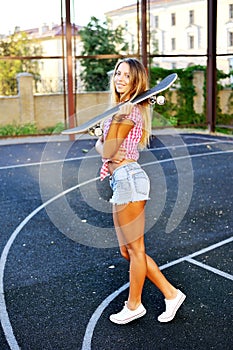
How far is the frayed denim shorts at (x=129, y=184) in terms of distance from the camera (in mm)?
4113

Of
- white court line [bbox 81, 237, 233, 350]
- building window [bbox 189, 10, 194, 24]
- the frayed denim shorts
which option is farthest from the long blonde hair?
building window [bbox 189, 10, 194, 24]

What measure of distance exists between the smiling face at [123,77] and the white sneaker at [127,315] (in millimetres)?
1777

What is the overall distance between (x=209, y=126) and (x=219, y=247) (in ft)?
39.1

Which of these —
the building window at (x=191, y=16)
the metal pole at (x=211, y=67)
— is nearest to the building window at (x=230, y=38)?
the metal pole at (x=211, y=67)

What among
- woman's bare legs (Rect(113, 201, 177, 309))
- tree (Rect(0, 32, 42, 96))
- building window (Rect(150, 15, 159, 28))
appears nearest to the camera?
woman's bare legs (Rect(113, 201, 177, 309))

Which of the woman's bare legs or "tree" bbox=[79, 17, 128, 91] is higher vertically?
"tree" bbox=[79, 17, 128, 91]

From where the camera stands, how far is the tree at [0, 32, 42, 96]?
67.2 ft

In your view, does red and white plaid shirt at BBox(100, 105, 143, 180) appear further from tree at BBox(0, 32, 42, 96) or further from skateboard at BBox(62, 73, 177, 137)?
tree at BBox(0, 32, 42, 96)

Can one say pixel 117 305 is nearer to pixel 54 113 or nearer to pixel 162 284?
pixel 162 284

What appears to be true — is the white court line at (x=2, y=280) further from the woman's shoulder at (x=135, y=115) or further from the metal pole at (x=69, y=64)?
the metal pole at (x=69, y=64)

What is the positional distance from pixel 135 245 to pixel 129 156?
2.26 feet

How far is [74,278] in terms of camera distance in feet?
18.6

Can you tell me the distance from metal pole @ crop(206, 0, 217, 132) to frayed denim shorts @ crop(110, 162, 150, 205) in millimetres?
13741

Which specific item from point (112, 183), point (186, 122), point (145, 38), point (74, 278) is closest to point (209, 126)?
point (186, 122)
